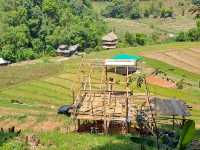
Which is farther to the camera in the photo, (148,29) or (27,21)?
(148,29)

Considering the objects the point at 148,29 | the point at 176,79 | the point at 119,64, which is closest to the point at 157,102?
the point at 119,64

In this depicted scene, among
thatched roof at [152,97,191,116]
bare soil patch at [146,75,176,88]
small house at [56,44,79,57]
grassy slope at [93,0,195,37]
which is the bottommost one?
grassy slope at [93,0,195,37]

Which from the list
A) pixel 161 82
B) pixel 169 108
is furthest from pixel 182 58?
pixel 169 108

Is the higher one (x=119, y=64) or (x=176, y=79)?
(x=119, y=64)

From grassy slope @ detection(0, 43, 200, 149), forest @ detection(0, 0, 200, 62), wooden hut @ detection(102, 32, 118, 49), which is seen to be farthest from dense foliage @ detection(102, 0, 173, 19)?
grassy slope @ detection(0, 43, 200, 149)

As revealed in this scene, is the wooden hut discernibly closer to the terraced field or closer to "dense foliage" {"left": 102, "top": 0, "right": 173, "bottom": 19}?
the terraced field

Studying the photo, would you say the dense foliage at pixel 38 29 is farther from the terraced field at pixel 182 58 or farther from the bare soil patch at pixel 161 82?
the bare soil patch at pixel 161 82

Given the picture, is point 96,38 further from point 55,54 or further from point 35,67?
point 35,67

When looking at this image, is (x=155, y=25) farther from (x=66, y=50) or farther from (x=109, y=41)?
(x=66, y=50)
